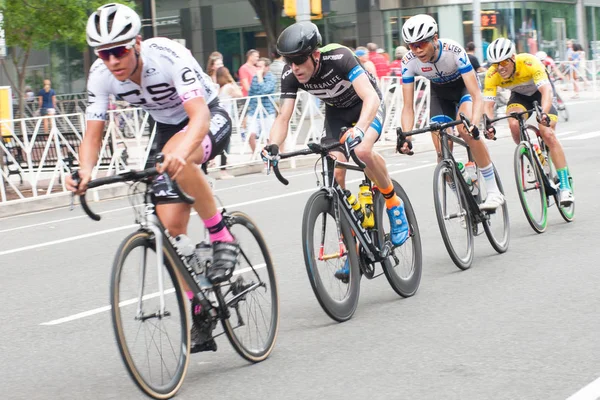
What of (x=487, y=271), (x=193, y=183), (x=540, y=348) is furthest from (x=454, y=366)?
(x=487, y=271)

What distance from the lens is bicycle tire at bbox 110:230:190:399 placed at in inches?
195

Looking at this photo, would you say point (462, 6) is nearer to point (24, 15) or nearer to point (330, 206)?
point (24, 15)

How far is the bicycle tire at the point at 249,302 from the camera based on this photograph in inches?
229

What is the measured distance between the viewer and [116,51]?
17.2ft

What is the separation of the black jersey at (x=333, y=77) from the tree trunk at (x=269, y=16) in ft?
112

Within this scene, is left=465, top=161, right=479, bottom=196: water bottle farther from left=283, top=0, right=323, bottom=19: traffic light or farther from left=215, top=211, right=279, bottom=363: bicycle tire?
left=283, top=0, right=323, bottom=19: traffic light

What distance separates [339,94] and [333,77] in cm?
26

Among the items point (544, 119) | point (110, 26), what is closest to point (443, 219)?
point (544, 119)

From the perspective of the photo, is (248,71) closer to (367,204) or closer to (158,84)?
(367,204)

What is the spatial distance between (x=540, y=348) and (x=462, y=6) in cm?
4082

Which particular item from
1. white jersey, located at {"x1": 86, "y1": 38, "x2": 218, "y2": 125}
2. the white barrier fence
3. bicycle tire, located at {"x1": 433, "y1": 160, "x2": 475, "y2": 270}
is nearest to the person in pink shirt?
the white barrier fence

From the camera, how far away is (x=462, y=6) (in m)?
45.4

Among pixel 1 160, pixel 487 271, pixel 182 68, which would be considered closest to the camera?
pixel 182 68

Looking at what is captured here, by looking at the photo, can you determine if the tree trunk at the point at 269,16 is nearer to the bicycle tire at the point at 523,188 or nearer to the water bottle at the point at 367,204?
the bicycle tire at the point at 523,188
